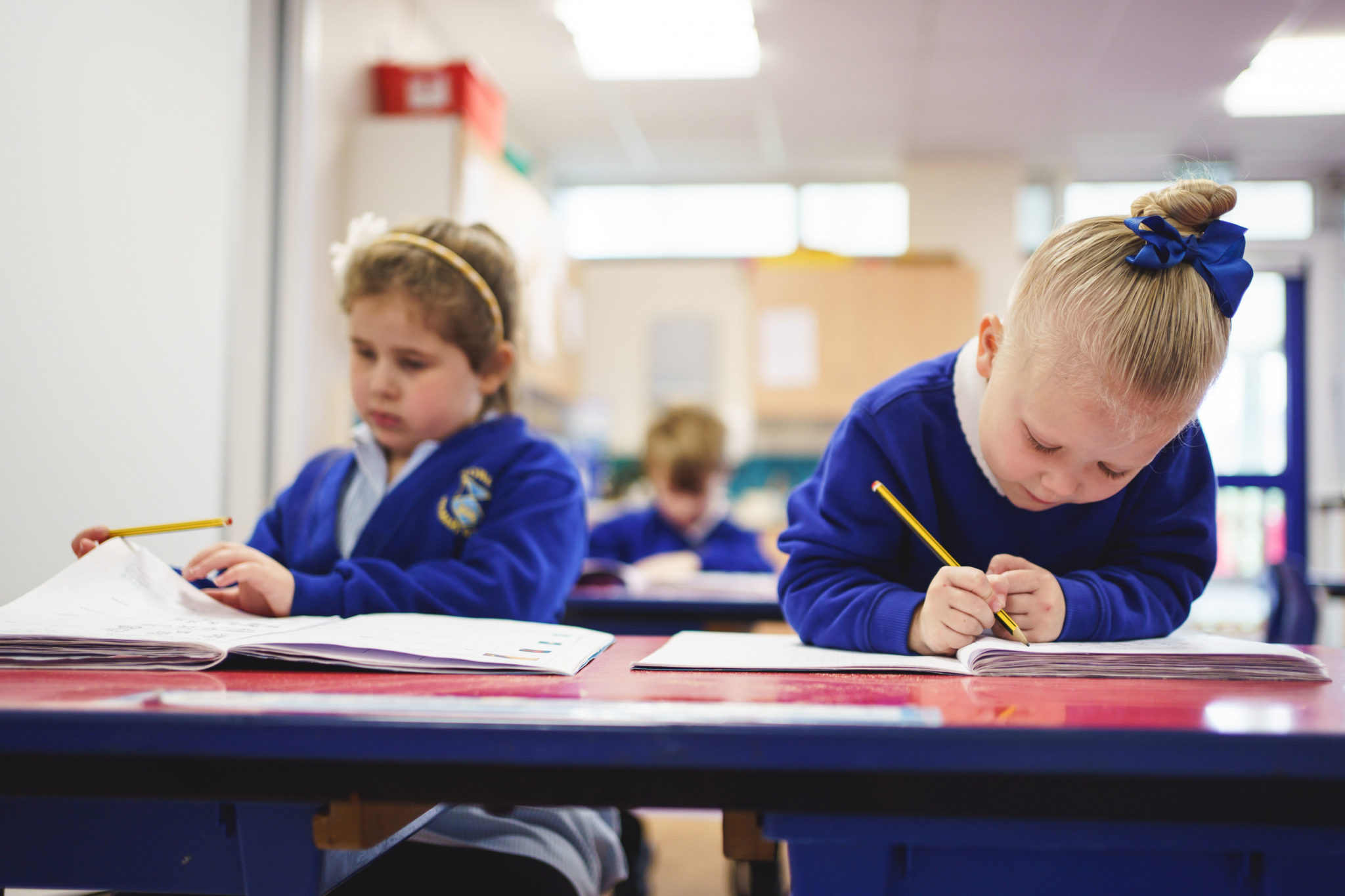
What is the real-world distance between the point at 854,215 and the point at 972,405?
477cm

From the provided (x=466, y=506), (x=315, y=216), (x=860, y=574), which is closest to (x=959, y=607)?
(x=860, y=574)

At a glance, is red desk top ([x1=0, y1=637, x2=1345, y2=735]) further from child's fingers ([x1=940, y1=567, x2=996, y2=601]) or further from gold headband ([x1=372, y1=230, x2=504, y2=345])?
gold headband ([x1=372, y1=230, x2=504, y2=345])

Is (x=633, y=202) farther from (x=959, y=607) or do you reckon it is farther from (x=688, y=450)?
(x=959, y=607)

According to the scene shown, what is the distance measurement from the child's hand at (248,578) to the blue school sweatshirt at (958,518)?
18.8 inches

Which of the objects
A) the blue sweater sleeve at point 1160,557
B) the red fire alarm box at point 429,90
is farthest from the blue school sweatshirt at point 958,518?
the red fire alarm box at point 429,90

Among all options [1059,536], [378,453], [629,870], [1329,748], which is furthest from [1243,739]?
[629,870]

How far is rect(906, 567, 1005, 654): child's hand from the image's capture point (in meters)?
0.81

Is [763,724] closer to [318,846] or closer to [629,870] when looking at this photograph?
[318,846]

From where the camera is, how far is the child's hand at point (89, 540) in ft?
3.23

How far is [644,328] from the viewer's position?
18.0 feet

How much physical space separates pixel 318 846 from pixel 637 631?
3.49 ft

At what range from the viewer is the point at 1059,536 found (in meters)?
1.04

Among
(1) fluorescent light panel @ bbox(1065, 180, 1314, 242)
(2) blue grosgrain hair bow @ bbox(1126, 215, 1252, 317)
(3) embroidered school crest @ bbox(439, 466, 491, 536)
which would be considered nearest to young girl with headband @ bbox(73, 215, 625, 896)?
(3) embroidered school crest @ bbox(439, 466, 491, 536)

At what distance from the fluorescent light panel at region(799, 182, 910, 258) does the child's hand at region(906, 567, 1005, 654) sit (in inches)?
193
